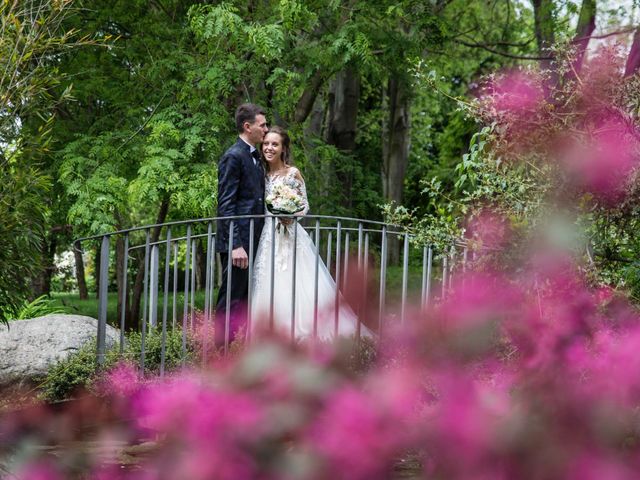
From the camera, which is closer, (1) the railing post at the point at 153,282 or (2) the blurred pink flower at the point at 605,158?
(2) the blurred pink flower at the point at 605,158

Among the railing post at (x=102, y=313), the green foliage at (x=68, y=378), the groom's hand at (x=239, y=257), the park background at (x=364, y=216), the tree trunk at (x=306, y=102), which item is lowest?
the green foliage at (x=68, y=378)

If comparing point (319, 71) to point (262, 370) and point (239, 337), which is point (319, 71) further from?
point (262, 370)

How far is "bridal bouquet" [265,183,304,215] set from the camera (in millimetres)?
6484

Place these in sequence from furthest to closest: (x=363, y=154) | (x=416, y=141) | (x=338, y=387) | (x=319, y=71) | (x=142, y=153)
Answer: (x=416, y=141)
(x=363, y=154)
(x=319, y=71)
(x=142, y=153)
(x=338, y=387)

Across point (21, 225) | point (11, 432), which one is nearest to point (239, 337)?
point (21, 225)

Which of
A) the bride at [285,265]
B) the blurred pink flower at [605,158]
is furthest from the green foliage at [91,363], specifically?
the blurred pink flower at [605,158]

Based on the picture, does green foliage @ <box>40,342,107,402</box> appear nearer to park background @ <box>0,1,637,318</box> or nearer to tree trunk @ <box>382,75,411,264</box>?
park background @ <box>0,1,637,318</box>

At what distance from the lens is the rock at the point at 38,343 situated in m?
6.57

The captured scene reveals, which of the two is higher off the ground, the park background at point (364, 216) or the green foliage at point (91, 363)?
the park background at point (364, 216)

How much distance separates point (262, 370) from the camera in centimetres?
160

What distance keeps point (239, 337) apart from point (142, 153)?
3508 millimetres

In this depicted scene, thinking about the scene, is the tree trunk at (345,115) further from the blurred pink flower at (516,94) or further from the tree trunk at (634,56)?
the blurred pink flower at (516,94)

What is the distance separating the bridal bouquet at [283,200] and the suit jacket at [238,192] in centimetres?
12

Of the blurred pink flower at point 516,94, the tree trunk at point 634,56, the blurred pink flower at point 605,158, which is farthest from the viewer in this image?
the tree trunk at point 634,56
